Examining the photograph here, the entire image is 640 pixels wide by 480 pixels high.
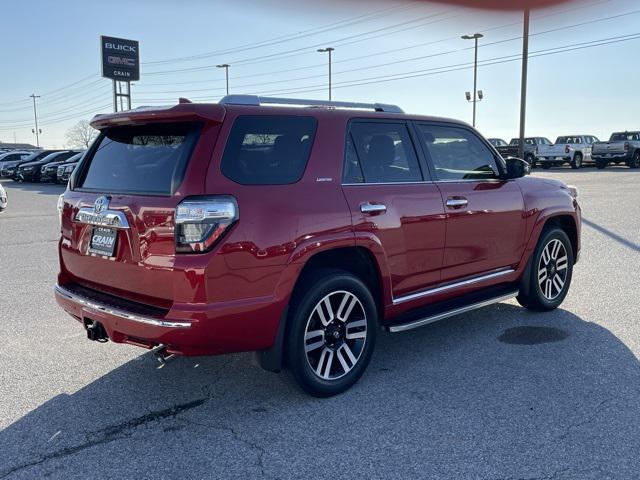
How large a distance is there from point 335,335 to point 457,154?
6.74 feet

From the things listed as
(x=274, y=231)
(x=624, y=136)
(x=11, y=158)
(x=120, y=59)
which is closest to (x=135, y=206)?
(x=274, y=231)

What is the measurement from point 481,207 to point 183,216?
8.89 feet

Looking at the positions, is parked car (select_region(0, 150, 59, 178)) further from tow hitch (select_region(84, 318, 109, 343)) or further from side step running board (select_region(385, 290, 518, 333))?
side step running board (select_region(385, 290, 518, 333))

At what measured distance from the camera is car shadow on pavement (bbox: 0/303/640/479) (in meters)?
3.02

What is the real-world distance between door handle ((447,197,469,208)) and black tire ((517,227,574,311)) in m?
1.29

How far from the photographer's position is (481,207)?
4.91 meters

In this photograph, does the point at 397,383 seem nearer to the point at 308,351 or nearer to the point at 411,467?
the point at 308,351

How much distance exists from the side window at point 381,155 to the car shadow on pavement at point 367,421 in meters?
1.44

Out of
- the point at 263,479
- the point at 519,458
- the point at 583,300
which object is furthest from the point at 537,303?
the point at 263,479

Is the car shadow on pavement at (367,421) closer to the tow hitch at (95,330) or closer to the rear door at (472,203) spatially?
the tow hitch at (95,330)

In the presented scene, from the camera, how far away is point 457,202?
4.66m

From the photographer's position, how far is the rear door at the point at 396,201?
402 centimetres

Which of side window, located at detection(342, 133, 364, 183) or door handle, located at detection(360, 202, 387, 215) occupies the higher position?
side window, located at detection(342, 133, 364, 183)

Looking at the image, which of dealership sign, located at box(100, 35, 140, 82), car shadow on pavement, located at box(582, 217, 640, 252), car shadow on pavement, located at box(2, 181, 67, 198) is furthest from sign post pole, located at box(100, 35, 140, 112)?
car shadow on pavement, located at box(582, 217, 640, 252)
